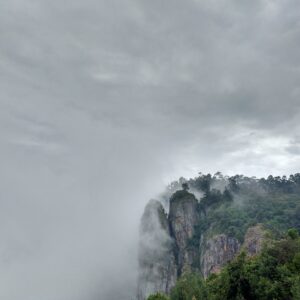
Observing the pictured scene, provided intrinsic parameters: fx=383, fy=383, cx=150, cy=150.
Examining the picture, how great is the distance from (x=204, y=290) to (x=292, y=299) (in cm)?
4262

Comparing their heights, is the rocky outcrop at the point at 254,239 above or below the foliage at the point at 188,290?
above

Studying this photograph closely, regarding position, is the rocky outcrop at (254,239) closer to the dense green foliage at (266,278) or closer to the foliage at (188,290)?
the foliage at (188,290)

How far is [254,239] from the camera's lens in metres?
170

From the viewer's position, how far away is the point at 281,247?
9506 centimetres

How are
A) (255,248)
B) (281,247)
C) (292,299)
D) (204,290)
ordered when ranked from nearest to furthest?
(292,299), (281,247), (204,290), (255,248)

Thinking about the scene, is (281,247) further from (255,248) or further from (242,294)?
(255,248)

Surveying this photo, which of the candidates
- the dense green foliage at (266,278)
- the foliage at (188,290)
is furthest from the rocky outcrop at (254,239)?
the dense green foliage at (266,278)

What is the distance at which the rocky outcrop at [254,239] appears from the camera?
16425 centimetres

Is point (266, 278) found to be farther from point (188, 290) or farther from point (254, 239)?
point (254, 239)

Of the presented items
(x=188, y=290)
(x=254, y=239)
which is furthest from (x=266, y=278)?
(x=254, y=239)

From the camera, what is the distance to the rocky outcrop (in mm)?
164250

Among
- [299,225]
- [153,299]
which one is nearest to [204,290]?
[153,299]

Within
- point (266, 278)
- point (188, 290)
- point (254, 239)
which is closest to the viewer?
point (266, 278)

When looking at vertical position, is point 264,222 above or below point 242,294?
above
